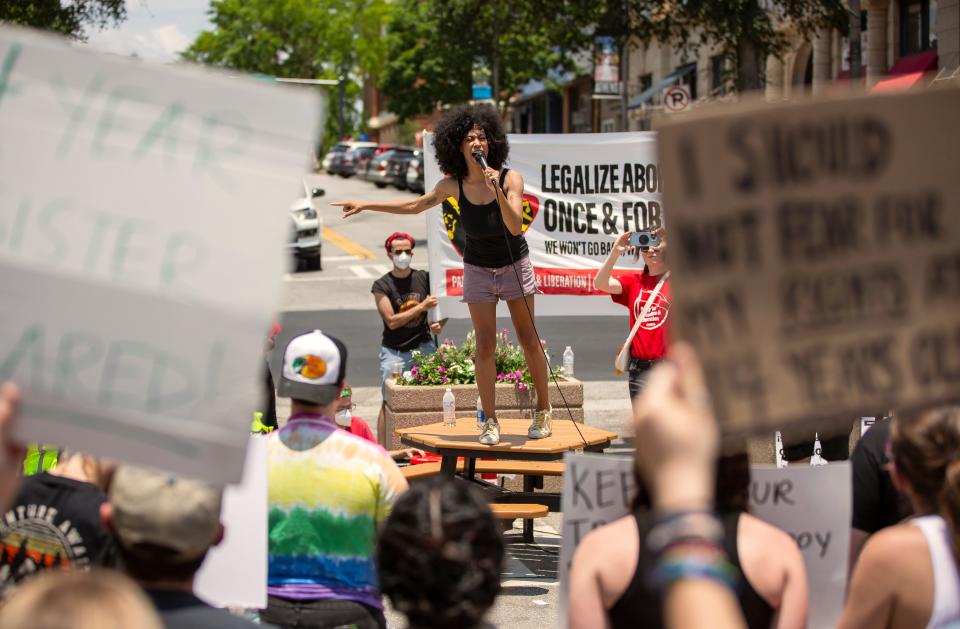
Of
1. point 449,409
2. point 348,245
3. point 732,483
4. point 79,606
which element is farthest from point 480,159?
point 348,245

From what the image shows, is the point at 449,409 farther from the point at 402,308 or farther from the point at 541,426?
the point at 541,426

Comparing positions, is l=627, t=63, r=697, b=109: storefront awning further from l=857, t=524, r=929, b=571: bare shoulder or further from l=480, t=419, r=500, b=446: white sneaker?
l=857, t=524, r=929, b=571: bare shoulder

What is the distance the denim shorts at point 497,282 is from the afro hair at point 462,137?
57cm

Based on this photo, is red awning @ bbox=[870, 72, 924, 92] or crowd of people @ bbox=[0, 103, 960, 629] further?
red awning @ bbox=[870, 72, 924, 92]

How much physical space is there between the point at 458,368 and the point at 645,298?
2.83m

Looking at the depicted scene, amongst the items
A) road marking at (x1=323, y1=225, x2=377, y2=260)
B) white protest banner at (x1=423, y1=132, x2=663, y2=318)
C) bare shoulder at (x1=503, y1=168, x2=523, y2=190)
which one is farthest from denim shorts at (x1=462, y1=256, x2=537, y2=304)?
road marking at (x1=323, y1=225, x2=377, y2=260)

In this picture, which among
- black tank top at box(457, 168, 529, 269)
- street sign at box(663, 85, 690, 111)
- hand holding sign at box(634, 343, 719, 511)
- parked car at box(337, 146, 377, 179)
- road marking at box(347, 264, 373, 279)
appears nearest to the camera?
hand holding sign at box(634, 343, 719, 511)

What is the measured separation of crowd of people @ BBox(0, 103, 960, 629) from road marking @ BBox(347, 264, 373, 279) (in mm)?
20587

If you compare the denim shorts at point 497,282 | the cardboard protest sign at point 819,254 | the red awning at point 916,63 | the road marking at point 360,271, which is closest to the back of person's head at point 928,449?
the cardboard protest sign at point 819,254

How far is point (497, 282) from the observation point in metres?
7.83

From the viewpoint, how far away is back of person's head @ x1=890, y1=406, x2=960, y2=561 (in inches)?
131

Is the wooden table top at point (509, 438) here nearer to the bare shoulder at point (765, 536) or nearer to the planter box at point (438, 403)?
the planter box at point (438, 403)

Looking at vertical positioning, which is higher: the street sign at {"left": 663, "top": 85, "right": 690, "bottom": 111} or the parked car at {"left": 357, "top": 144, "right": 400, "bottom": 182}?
the parked car at {"left": 357, "top": 144, "right": 400, "bottom": 182}

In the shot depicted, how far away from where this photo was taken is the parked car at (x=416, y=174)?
148ft
